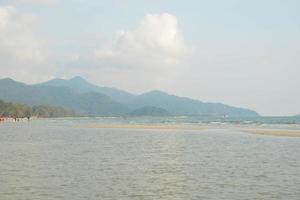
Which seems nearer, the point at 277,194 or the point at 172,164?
the point at 277,194

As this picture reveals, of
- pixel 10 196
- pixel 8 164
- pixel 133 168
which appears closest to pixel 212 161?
pixel 133 168

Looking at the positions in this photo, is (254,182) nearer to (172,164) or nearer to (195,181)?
(195,181)

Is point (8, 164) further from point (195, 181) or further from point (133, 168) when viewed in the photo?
point (195, 181)

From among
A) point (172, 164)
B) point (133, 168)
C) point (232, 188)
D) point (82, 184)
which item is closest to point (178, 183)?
point (232, 188)

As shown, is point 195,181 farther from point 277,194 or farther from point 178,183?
point 277,194

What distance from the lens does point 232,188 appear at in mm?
26109

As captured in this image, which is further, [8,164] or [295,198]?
[8,164]

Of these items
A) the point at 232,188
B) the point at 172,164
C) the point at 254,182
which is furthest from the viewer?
the point at 172,164

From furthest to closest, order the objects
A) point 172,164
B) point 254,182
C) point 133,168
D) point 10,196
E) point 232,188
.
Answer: point 172,164, point 133,168, point 254,182, point 232,188, point 10,196

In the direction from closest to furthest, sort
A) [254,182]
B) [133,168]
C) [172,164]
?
[254,182] → [133,168] → [172,164]

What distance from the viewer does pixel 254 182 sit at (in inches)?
1113

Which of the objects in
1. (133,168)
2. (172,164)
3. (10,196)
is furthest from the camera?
(172,164)

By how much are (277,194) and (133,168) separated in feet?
41.0

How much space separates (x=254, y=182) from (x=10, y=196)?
13166 mm
